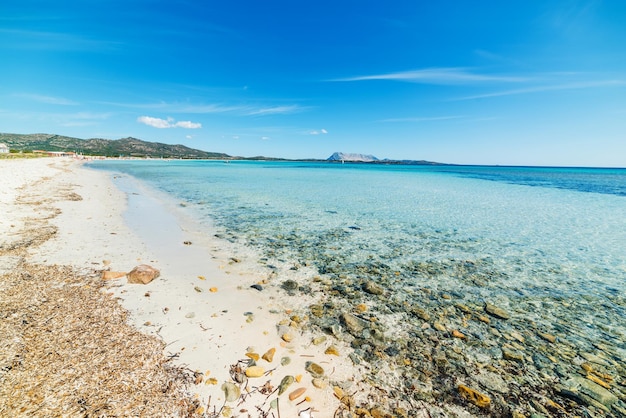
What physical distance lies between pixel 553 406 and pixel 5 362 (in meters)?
8.97

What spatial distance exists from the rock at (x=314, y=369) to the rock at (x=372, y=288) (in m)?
3.61

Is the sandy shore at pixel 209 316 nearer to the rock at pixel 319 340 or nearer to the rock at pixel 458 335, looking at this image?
the rock at pixel 319 340

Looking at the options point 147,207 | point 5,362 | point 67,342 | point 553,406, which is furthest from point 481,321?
point 147,207

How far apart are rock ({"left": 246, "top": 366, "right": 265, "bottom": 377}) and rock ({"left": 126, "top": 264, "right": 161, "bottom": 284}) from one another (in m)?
4.85

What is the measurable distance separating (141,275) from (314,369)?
592cm

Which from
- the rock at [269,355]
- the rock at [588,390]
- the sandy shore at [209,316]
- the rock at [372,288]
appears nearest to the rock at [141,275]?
the sandy shore at [209,316]

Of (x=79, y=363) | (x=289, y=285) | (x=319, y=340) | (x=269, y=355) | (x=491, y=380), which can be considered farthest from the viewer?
(x=289, y=285)

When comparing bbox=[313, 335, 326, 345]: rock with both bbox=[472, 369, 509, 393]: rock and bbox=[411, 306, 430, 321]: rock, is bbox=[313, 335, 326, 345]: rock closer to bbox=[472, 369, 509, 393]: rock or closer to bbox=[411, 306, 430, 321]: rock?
bbox=[411, 306, 430, 321]: rock

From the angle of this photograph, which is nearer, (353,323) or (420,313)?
(353,323)

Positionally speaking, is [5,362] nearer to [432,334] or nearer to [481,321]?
[432,334]

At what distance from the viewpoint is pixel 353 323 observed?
627 centimetres

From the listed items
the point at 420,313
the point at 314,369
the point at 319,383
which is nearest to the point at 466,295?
the point at 420,313

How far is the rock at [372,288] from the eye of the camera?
25.9 feet

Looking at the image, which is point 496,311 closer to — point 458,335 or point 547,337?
point 547,337
